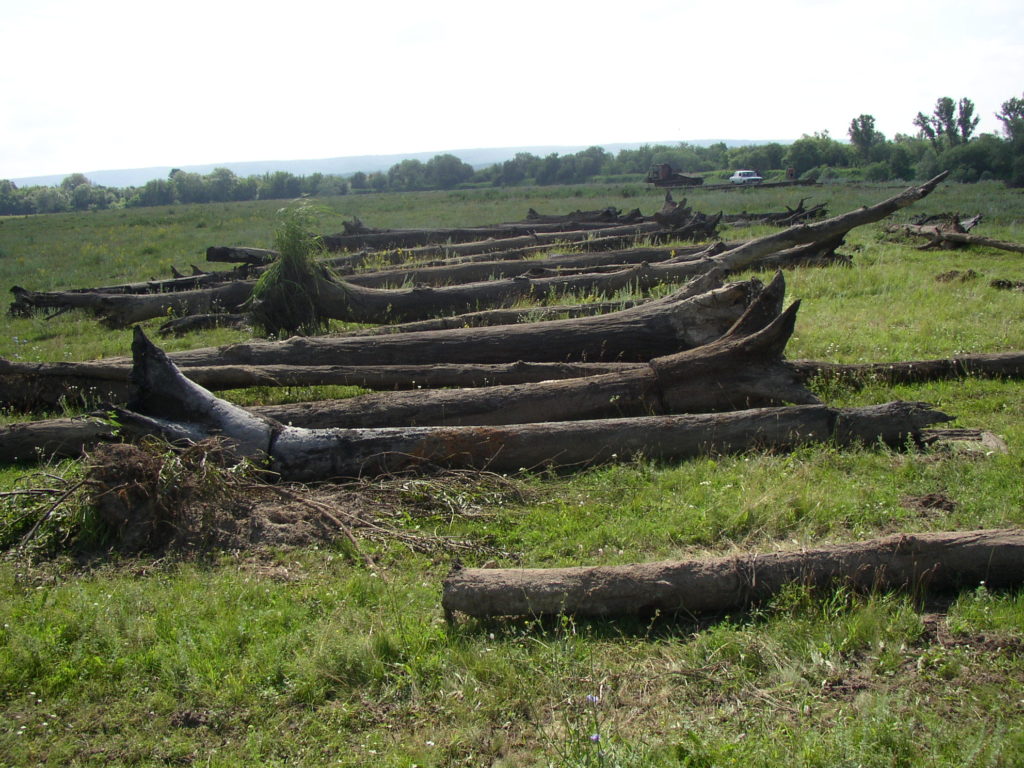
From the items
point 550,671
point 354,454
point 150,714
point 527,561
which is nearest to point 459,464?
point 354,454

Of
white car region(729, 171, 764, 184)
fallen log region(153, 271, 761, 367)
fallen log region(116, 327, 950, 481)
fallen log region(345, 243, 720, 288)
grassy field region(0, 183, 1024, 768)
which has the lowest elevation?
grassy field region(0, 183, 1024, 768)

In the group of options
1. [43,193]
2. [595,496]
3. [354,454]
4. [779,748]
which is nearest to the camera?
[779,748]

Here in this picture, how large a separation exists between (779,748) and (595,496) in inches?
96.7

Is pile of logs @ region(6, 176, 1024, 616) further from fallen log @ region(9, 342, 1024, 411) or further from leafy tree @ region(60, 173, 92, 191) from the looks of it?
leafy tree @ region(60, 173, 92, 191)

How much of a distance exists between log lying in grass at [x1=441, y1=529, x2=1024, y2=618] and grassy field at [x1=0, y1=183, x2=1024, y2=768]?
10 cm

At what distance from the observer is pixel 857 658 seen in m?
3.18

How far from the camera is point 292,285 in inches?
380

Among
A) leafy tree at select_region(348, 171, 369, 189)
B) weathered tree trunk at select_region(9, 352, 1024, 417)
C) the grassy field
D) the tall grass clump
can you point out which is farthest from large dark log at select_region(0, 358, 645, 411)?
leafy tree at select_region(348, 171, 369, 189)

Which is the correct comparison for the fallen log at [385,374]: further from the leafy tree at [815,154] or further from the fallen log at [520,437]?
the leafy tree at [815,154]

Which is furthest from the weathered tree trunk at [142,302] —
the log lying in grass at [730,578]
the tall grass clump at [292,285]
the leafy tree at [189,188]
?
the leafy tree at [189,188]

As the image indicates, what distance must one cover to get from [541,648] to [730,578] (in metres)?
1.03

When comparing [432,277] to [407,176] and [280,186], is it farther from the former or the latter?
[407,176]

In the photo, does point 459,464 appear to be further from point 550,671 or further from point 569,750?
point 569,750

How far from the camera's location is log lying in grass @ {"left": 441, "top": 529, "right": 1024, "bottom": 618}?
11.5 feet
